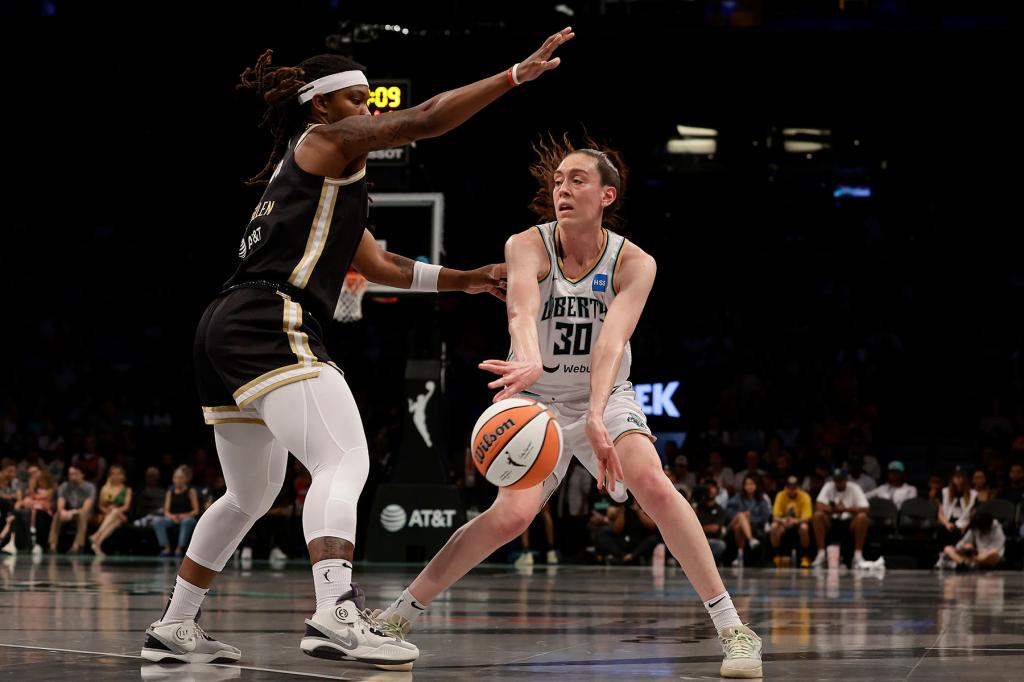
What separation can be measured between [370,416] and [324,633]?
16330 mm

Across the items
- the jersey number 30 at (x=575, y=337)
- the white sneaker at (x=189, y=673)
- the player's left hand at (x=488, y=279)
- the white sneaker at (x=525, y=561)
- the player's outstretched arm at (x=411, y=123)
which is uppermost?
the player's outstretched arm at (x=411, y=123)

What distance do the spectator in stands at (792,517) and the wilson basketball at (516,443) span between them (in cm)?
1233

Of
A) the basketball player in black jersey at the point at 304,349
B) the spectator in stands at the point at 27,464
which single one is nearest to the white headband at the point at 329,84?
the basketball player in black jersey at the point at 304,349

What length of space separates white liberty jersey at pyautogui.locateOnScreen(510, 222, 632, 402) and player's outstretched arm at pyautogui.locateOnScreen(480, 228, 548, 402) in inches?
4.0

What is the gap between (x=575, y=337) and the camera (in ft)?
16.9

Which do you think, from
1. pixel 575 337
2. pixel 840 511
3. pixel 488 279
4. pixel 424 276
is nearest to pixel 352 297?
pixel 840 511

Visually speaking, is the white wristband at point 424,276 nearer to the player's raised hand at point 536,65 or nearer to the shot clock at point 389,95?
the player's raised hand at point 536,65

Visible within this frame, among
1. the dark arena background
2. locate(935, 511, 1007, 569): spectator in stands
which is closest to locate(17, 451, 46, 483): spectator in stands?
the dark arena background

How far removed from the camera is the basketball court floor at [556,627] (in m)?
4.63

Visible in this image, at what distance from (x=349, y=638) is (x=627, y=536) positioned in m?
12.4

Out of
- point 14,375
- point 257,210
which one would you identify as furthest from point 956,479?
point 14,375

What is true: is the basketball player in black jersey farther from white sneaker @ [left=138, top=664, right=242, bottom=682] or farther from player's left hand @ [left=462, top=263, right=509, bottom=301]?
player's left hand @ [left=462, top=263, right=509, bottom=301]

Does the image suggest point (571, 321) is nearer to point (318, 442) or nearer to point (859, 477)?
point (318, 442)

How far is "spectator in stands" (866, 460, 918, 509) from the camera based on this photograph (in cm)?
1662
